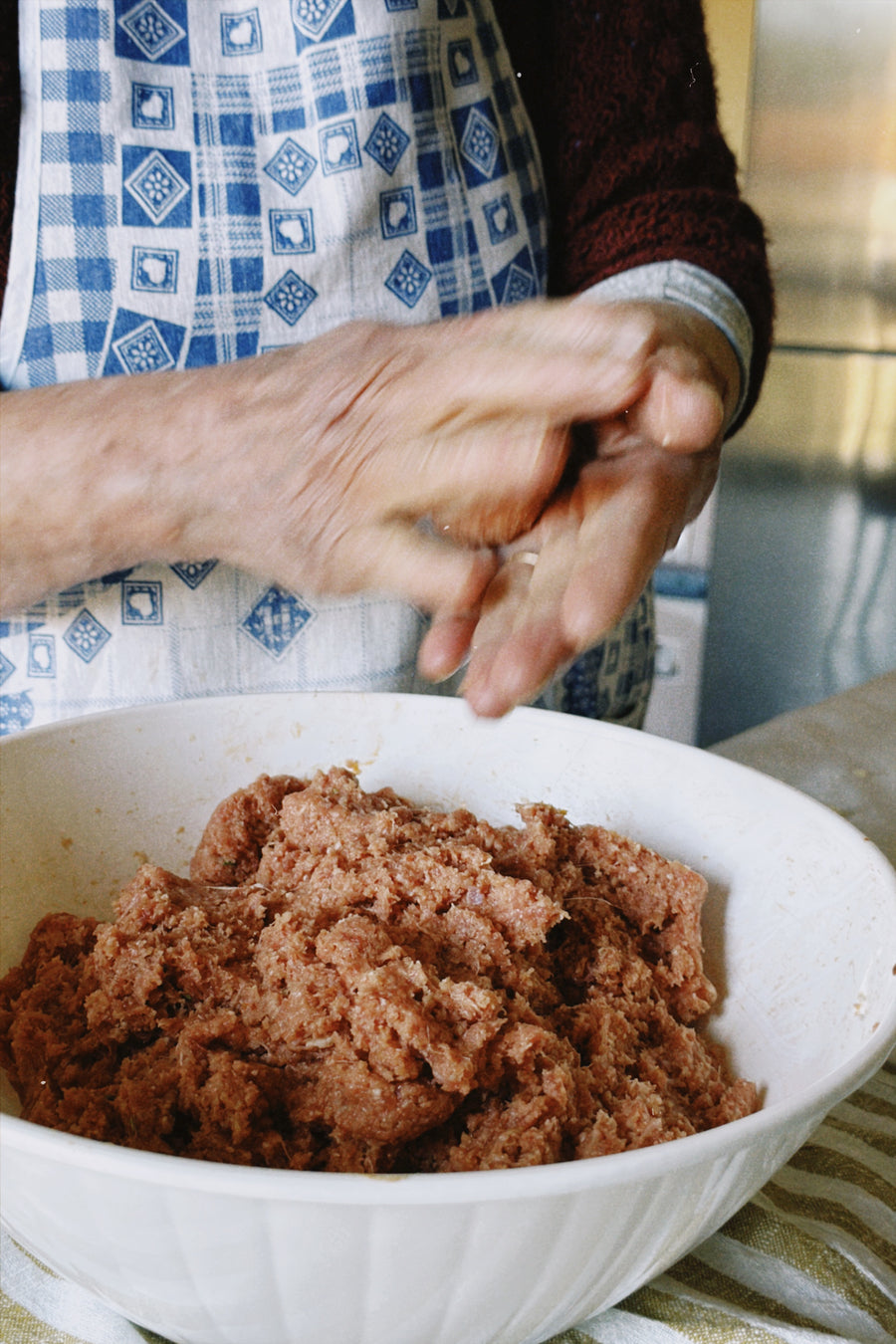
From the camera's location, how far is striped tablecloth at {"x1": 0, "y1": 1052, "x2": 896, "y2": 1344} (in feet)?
1.75

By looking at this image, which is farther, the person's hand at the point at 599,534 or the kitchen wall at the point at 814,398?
the kitchen wall at the point at 814,398

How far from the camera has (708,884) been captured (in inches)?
29.3

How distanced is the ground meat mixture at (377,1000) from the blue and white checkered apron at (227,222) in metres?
0.28

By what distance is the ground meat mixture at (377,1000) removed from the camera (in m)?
0.52

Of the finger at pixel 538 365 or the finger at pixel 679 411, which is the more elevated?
the finger at pixel 538 365

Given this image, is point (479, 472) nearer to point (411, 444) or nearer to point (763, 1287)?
point (411, 444)

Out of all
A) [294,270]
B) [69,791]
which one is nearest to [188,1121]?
[69,791]

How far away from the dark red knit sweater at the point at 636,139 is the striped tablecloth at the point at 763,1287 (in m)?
0.71

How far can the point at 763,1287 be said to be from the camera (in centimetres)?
57

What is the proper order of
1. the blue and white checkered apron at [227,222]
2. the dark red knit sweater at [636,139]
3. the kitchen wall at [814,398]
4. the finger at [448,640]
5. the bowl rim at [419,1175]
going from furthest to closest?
the kitchen wall at [814,398] → the dark red knit sweater at [636,139] → the blue and white checkered apron at [227,222] → the finger at [448,640] → the bowl rim at [419,1175]

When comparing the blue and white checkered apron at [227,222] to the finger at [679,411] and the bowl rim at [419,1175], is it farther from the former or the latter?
the bowl rim at [419,1175]

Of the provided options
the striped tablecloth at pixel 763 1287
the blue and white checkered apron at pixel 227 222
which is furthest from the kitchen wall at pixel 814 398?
the striped tablecloth at pixel 763 1287

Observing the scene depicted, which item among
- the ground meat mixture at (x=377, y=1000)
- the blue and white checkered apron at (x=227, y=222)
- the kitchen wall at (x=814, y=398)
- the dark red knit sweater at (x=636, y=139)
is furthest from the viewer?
the kitchen wall at (x=814, y=398)

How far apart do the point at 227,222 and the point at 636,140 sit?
42 centimetres
